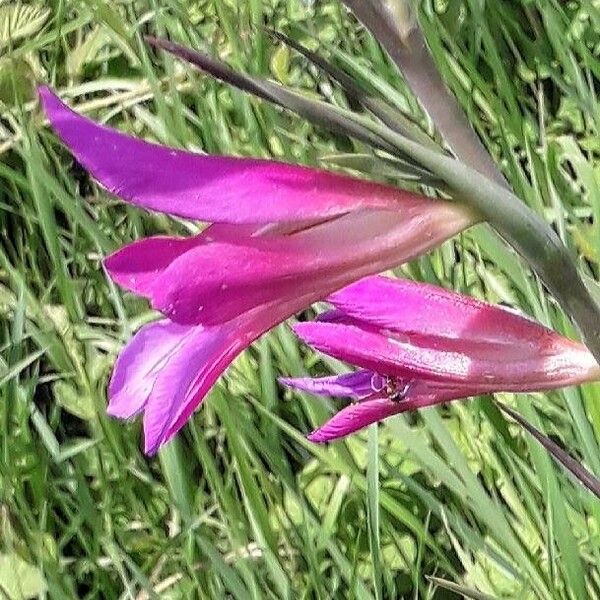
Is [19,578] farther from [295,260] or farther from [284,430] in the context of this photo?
[295,260]

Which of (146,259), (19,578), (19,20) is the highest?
(19,20)

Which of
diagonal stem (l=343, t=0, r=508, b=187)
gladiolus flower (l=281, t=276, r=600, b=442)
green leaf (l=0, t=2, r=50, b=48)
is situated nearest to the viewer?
diagonal stem (l=343, t=0, r=508, b=187)

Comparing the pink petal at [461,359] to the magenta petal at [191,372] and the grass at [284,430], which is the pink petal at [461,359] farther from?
the grass at [284,430]

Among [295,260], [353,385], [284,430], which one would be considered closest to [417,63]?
[295,260]

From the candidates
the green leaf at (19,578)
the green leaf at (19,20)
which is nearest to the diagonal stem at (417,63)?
the green leaf at (19,578)

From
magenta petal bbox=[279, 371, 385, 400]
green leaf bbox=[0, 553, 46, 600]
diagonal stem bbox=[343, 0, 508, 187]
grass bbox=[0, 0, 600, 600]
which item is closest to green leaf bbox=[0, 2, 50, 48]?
grass bbox=[0, 0, 600, 600]

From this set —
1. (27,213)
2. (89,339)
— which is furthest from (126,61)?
(89,339)

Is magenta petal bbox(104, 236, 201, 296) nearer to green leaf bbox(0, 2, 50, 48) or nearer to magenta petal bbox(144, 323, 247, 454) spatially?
magenta petal bbox(144, 323, 247, 454)
